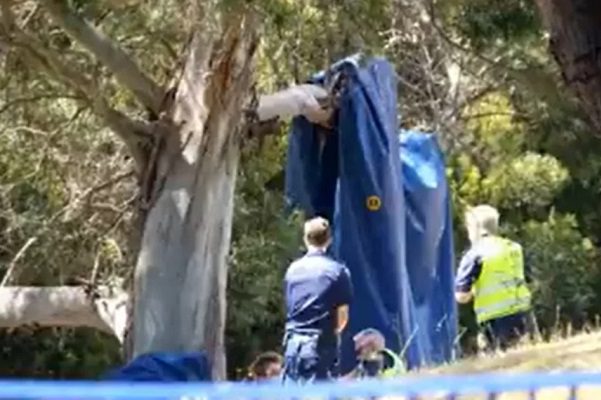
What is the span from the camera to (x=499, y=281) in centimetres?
1084

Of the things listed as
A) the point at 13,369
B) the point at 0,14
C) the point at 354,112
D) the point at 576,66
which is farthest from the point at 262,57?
the point at 13,369

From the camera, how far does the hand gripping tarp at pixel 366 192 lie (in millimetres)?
11758

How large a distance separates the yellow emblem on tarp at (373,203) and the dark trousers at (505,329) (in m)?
1.23

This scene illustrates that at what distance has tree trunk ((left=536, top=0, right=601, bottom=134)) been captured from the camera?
257 inches

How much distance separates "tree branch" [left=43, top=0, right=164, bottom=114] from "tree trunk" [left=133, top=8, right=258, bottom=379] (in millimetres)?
200

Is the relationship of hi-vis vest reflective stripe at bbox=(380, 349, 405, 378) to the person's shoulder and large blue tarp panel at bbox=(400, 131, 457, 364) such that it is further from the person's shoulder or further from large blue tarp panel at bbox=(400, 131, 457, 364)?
large blue tarp panel at bbox=(400, 131, 457, 364)

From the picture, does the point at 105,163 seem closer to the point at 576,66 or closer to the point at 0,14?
the point at 0,14

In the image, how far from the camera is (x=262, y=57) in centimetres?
1288

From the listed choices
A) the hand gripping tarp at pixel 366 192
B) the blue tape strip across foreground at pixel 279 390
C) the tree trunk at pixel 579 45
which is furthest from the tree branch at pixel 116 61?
the blue tape strip across foreground at pixel 279 390

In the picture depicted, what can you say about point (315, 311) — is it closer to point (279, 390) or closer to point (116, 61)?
point (116, 61)

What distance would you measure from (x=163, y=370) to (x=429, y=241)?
230 inches

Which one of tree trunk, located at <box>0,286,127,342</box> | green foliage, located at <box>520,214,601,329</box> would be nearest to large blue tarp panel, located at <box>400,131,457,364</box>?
tree trunk, located at <box>0,286,127,342</box>

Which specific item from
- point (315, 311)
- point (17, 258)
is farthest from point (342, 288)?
Answer: point (17, 258)

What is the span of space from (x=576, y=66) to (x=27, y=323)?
7.65 metres
